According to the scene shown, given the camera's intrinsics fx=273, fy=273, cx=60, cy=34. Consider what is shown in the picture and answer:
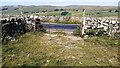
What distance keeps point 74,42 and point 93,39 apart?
0.88 meters

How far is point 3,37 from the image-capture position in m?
9.48

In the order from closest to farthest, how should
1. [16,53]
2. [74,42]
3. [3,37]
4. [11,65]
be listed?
[11,65] → [16,53] → [74,42] → [3,37]

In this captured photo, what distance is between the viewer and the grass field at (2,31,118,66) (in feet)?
24.5

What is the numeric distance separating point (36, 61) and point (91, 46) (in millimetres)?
2022

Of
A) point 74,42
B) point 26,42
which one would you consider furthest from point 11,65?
point 74,42

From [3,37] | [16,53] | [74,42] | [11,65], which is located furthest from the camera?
[3,37]

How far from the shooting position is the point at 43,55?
7.93 meters

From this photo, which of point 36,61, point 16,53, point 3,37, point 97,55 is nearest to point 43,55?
point 36,61

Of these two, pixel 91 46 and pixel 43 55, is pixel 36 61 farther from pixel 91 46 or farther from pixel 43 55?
pixel 91 46

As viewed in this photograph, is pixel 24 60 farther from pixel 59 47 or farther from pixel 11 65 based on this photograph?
pixel 59 47

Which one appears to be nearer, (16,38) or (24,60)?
(24,60)

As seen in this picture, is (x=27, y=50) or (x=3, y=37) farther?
(x=3, y=37)

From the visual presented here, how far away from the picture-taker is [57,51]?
8.16 metres

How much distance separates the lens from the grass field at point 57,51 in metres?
7.48
